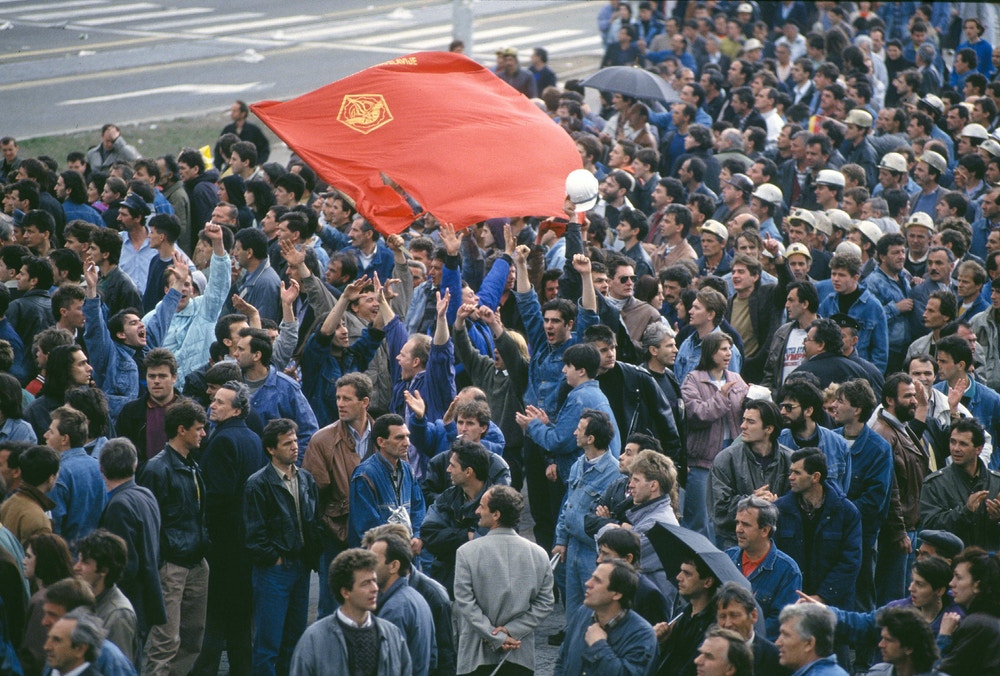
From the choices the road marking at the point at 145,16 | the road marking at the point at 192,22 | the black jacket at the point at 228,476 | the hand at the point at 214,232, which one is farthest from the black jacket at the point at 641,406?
the road marking at the point at 192,22

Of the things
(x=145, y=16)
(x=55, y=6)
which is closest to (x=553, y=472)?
(x=55, y=6)

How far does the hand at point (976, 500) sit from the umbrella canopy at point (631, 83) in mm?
10051

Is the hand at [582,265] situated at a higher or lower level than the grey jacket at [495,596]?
higher

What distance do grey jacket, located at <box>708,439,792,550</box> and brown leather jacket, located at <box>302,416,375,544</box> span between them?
237cm

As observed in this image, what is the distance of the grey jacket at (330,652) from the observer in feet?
21.8

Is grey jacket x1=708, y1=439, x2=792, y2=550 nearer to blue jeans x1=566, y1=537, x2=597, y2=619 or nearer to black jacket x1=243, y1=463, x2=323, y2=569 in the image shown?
blue jeans x1=566, y1=537, x2=597, y2=619

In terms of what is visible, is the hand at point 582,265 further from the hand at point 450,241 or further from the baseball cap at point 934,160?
the baseball cap at point 934,160

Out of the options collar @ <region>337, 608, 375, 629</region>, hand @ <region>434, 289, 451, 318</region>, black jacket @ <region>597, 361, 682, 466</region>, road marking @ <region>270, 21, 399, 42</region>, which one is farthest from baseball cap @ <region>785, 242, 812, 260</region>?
road marking @ <region>270, 21, 399, 42</region>

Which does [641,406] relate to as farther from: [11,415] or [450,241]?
[11,415]

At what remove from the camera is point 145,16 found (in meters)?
22.5

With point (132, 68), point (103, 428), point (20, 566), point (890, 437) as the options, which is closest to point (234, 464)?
point (103, 428)

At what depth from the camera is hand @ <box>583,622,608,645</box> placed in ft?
22.7

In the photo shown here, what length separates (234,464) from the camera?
8.62 m

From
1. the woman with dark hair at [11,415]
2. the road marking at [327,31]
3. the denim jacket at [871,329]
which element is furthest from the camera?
the road marking at [327,31]
